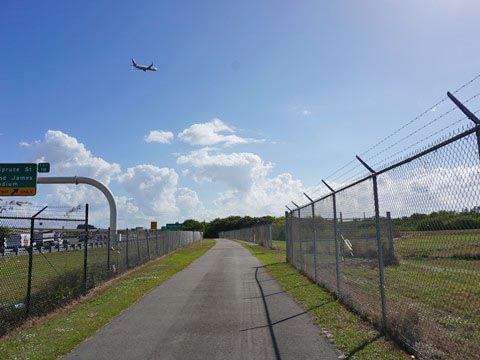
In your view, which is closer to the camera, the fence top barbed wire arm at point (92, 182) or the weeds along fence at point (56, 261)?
the weeds along fence at point (56, 261)

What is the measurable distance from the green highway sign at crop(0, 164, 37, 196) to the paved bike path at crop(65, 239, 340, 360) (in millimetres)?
10250

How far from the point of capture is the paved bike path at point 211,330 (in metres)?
6.08

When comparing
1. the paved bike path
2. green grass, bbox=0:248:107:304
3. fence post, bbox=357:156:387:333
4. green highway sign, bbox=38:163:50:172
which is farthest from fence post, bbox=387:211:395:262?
green highway sign, bbox=38:163:50:172

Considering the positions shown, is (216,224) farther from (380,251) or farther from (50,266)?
(380,251)

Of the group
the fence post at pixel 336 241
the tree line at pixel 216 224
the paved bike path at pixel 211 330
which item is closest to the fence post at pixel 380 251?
the paved bike path at pixel 211 330

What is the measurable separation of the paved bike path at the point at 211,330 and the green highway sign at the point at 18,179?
1025 cm

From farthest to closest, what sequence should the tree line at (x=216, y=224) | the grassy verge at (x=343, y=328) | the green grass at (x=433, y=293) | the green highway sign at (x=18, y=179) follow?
the tree line at (x=216, y=224) < the green highway sign at (x=18, y=179) < the grassy verge at (x=343, y=328) < the green grass at (x=433, y=293)

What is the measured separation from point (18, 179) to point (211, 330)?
14.8 meters

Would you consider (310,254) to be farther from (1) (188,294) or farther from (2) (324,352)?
(2) (324,352)

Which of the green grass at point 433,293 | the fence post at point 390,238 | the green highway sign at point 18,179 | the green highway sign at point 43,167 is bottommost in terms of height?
the green grass at point 433,293

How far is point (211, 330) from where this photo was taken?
24.3 ft

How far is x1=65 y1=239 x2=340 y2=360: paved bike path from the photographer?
239 inches

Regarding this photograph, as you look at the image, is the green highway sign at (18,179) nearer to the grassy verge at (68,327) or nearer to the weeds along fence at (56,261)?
the weeds along fence at (56,261)

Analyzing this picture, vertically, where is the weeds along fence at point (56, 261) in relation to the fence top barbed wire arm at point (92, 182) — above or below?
below
